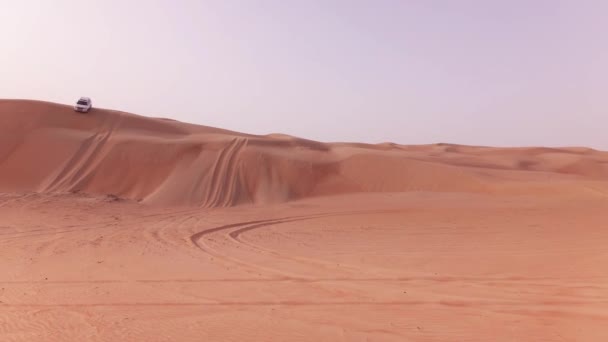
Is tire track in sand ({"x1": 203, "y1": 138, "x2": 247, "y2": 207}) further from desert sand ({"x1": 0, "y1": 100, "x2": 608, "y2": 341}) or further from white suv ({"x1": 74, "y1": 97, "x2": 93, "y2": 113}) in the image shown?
white suv ({"x1": 74, "y1": 97, "x2": 93, "y2": 113})

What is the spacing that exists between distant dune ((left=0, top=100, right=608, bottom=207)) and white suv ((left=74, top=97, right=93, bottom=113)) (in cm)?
44

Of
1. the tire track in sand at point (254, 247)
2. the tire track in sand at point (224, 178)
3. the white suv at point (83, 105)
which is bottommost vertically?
the tire track in sand at point (254, 247)

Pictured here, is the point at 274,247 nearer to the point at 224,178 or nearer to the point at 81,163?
the point at 224,178

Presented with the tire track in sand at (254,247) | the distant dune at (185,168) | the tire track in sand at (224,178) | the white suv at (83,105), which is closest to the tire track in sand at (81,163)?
the distant dune at (185,168)

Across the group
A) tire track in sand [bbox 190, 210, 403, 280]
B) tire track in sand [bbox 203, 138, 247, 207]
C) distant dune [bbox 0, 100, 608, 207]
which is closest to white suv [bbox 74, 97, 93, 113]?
distant dune [bbox 0, 100, 608, 207]

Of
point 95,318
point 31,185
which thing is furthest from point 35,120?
point 95,318

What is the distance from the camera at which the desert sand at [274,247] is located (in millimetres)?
5160

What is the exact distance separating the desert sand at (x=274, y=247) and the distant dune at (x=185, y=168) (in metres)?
0.10

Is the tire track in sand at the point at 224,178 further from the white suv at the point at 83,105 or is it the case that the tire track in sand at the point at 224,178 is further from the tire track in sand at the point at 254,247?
the white suv at the point at 83,105

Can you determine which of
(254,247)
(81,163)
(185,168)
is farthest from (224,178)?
(254,247)

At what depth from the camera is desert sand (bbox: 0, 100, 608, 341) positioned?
5.16m

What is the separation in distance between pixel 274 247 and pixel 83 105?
2212 centimetres

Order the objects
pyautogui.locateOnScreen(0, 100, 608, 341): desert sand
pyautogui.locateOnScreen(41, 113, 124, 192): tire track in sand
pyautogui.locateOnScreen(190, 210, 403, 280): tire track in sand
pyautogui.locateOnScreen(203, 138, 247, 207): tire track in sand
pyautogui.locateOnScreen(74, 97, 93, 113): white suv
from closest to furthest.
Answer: pyautogui.locateOnScreen(0, 100, 608, 341): desert sand, pyautogui.locateOnScreen(190, 210, 403, 280): tire track in sand, pyautogui.locateOnScreen(203, 138, 247, 207): tire track in sand, pyautogui.locateOnScreen(41, 113, 124, 192): tire track in sand, pyautogui.locateOnScreen(74, 97, 93, 113): white suv

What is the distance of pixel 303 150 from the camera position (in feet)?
95.3
